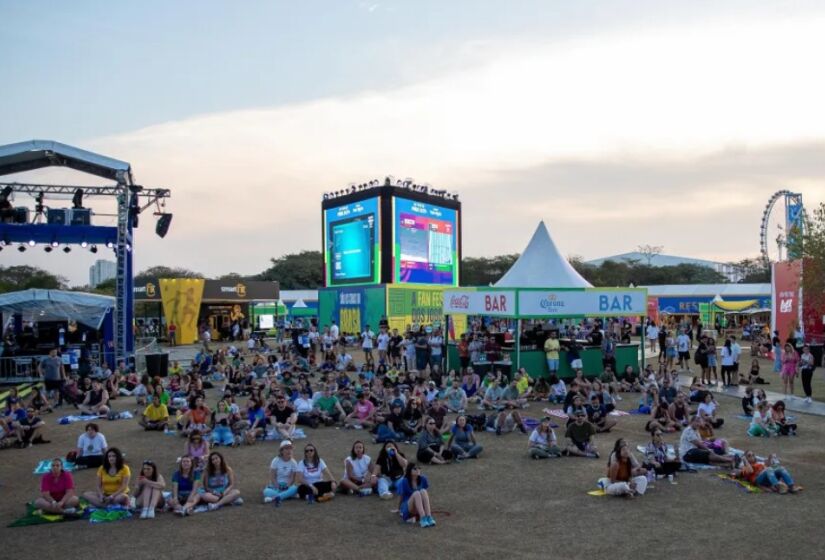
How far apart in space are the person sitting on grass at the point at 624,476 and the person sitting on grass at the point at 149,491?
5722 millimetres

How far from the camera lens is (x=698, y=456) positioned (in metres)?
11.0

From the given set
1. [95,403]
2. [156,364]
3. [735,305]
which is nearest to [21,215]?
[156,364]

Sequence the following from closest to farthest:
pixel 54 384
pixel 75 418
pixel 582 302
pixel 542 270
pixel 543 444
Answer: pixel 543 444, pixel 75 418, pixel 54 384, pixel 582 302, pixel 542 270

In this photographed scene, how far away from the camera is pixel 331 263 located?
4112 cm

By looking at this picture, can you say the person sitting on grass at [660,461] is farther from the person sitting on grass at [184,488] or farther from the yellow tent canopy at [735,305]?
the yellow tent canopy at [735,305]

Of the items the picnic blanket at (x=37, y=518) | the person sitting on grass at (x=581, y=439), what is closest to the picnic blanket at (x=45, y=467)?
the picnic blanket at (x=37, y=518)

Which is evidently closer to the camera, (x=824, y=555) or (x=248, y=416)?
(x=824, y=555)

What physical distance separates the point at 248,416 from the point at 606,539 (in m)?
8.32

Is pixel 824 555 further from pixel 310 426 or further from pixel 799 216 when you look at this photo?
pixel 799 216

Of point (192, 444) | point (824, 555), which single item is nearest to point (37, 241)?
point (192, 444)

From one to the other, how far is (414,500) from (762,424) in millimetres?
8248

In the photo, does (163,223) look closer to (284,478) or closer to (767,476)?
(284,478)

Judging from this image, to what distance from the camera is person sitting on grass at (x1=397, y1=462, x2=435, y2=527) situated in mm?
8375

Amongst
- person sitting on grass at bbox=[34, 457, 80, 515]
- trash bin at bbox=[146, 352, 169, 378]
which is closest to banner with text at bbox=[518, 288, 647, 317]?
person sitting on grass at bbox=[34, 457, 80, 515]
